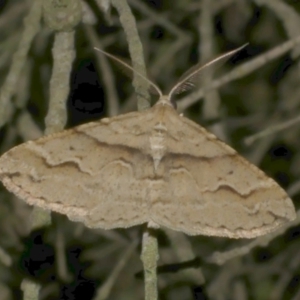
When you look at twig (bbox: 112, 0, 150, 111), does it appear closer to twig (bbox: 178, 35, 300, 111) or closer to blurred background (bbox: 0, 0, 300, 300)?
twig (bbox: 178, 35, 300, 111)

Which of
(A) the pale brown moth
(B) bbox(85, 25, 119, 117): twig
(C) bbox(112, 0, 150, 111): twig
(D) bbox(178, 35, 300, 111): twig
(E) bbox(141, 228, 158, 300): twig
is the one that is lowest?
(E) bbox(141, 228, 158, 300): twig

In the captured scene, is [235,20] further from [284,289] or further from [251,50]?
Result: [284,289]

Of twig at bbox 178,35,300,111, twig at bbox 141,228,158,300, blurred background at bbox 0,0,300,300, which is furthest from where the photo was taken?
blurred background at bbox 0,0,300,300

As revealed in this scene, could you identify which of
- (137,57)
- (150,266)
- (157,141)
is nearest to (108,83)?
(157,141)

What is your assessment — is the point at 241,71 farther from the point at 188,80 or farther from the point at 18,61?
the point at 18,61

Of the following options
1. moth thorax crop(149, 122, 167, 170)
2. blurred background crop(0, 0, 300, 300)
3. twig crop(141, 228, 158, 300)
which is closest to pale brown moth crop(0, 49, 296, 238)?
moth thorax crop(149, 122, 167, 170)

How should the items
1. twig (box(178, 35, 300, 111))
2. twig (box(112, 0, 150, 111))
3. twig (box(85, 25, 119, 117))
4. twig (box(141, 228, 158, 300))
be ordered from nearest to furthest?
twig (box(141, 228, 158, 300)) < twig (box(112, 0, 150, 111)) < twig (box(178, 35, 300, 111)) < twig (box(85, 25, 119, 117))

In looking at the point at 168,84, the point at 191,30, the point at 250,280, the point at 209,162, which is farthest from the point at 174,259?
the point at 209,162

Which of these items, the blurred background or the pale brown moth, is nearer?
the pale brown moth

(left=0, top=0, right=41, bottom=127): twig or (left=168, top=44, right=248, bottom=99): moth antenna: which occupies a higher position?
(left=0, top=0, right=41, bottom=127): twig
